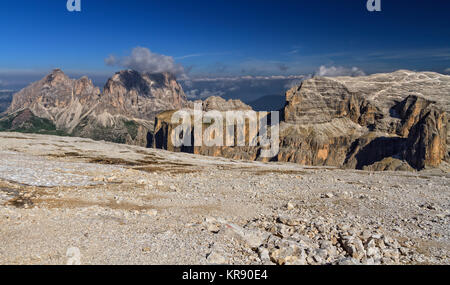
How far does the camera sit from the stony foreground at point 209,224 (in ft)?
45.2

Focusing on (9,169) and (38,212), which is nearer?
(38,212)

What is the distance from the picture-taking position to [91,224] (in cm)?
1695

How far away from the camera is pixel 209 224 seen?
1781 cm

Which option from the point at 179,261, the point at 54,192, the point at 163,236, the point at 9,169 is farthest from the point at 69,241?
the point at 9,169

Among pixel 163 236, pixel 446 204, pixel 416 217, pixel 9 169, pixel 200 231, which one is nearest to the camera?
pixel 163 236

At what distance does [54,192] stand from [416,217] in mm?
29031

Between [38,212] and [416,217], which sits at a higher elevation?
[38,212]

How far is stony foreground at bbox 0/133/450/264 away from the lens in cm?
1377
